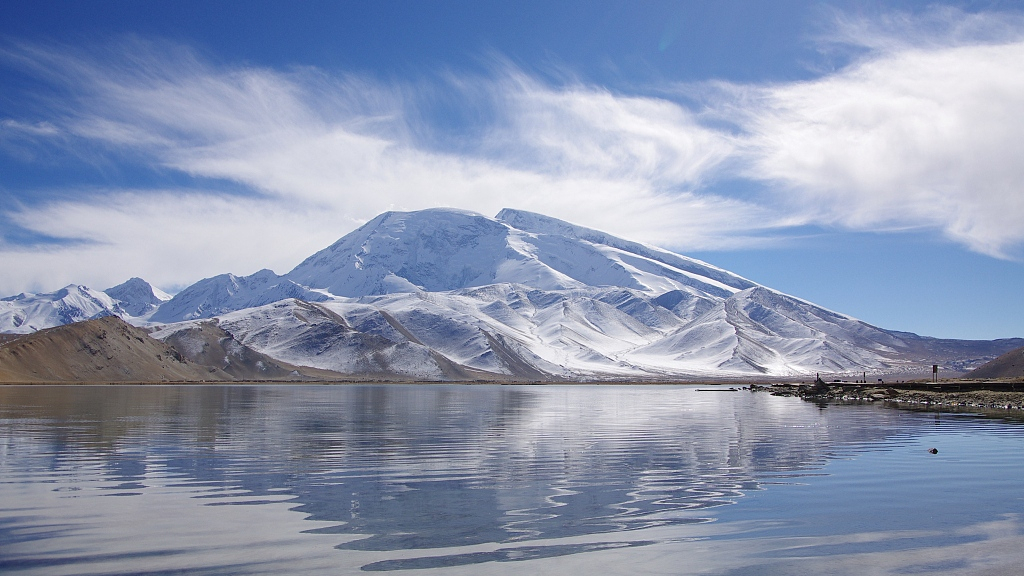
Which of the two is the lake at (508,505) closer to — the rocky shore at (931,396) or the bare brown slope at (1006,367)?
the rocky shore at (931,396)

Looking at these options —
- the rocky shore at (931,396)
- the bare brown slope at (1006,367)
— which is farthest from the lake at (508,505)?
the bare brown slope at (1006,367)

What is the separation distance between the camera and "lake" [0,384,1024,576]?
56.4ft

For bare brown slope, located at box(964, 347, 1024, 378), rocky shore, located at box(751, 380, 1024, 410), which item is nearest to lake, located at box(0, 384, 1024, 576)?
rocky shore, located at box(751, 380, 1024, 410)

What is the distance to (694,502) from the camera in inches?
949

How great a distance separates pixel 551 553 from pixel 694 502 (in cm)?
807

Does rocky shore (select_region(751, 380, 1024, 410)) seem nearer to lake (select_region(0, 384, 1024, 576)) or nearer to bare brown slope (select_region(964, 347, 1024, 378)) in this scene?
lake (select_region(0, 384, 1024, 576))

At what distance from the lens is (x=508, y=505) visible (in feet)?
76.8

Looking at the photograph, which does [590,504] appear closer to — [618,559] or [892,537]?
[618,559]

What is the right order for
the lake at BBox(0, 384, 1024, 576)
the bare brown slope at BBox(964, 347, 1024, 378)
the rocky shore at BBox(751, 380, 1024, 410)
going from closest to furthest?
the lake at BBox(0, 384, 1024, 576) < the rocky shore at BBox(751, 380, 1024, 410) < the bare brown slope at BBox(964, 347, 1024, 378)

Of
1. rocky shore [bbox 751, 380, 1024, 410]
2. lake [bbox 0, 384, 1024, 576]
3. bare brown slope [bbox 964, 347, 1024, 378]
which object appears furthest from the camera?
bare brown slope [bbox 964, 347, 1024, 378]

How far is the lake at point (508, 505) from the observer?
A: 1720 cm

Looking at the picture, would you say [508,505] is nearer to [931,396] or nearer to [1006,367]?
[931,396]

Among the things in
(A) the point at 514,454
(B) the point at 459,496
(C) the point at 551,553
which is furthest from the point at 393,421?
(C) the point at 551,553

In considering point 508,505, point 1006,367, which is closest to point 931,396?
point 1006,367
